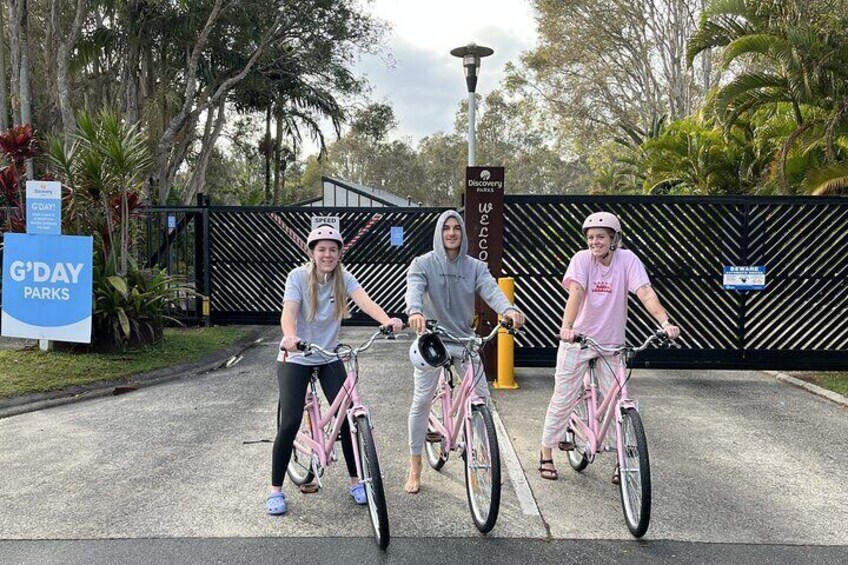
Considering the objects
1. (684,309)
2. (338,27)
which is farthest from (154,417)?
(338,27)

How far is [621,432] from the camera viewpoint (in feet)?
13.6

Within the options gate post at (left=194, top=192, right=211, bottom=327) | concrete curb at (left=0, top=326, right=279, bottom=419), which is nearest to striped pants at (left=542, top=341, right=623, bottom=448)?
concrete curb at (left=0, top=326, right=279, bottom=419)

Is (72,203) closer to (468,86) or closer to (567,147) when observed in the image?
(468,86)

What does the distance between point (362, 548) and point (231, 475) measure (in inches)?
63.7

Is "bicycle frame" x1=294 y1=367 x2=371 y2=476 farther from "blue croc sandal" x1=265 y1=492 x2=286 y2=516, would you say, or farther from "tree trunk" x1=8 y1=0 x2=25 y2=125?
"tree trunk" x1=8 y1=0 x2=25 y2=125

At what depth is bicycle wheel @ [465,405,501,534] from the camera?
381 centimetres

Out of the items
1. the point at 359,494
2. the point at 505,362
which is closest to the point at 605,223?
the point at 359,494

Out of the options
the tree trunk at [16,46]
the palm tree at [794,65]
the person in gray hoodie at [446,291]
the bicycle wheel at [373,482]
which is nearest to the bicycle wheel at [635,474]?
the person in gray hoodie at [446,291]

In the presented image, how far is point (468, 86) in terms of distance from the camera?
41.3 feet

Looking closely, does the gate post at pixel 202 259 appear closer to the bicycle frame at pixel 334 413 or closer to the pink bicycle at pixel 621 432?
the bicycle frame at pixel 334 413

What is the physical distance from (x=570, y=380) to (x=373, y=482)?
1625mm

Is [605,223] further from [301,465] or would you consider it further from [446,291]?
[301,465]

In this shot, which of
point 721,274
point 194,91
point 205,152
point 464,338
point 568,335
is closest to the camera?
point 464,338

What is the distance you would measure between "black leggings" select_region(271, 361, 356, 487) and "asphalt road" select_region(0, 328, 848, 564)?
384mm
